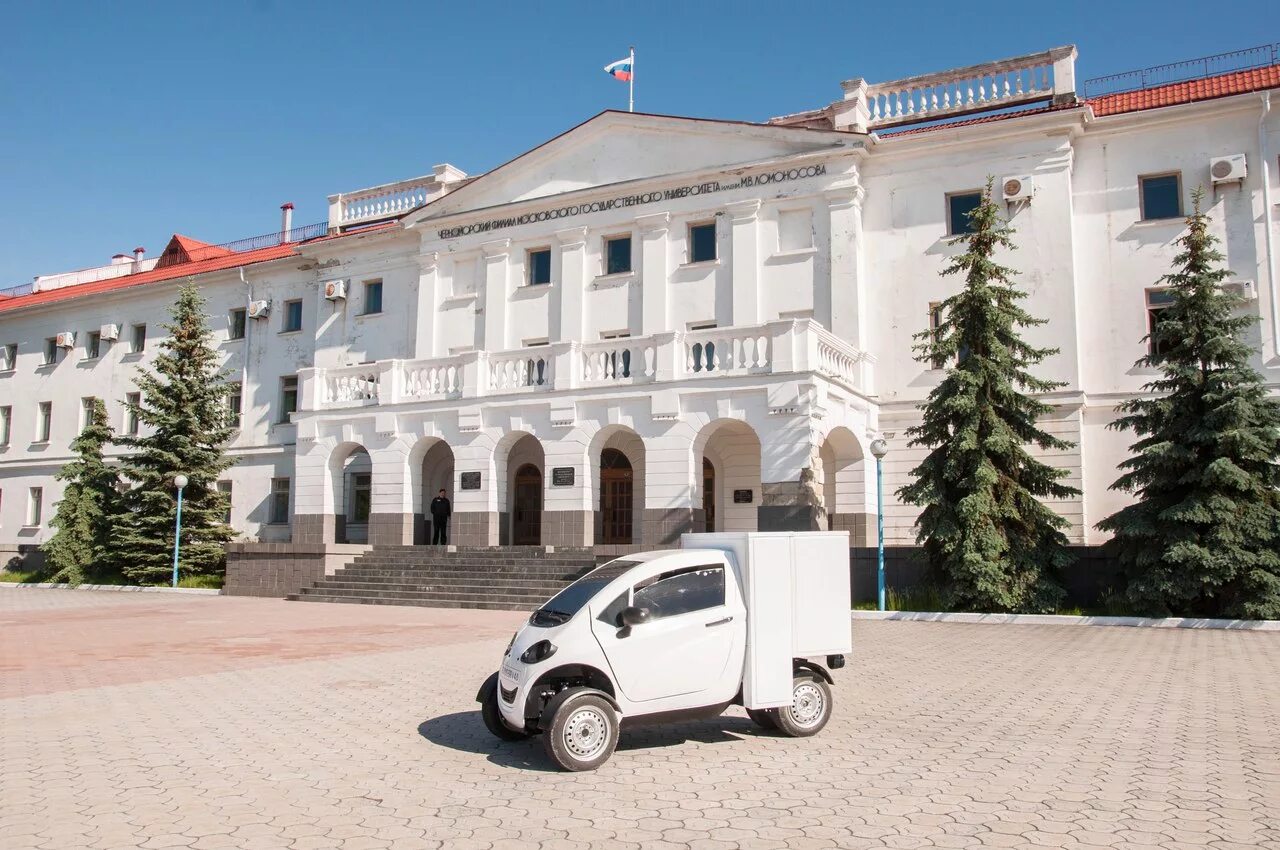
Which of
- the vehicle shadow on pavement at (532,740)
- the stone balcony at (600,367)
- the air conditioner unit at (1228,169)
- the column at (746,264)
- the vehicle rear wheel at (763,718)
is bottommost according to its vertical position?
the vehicle shadow on pavement at (532,740)

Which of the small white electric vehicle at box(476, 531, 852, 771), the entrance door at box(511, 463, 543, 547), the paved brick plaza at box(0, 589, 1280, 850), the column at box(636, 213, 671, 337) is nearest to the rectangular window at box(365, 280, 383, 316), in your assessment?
the entrance door at box(511, 463, 543, 547)

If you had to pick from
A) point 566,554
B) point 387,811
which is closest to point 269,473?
point 566,554

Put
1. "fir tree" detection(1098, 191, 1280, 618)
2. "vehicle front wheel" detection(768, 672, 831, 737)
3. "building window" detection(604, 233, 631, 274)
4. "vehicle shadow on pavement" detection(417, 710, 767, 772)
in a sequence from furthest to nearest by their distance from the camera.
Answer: "building window" detection(604, 233, 631, 274), "fir tree" detection(1098, 191, 1280, 618), "vehicle front wheel" detection(768, 672, 831, 737), "vehicle shadow on pavement" detection(417, 710, 767, 772)

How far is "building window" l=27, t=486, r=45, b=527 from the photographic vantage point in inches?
1480

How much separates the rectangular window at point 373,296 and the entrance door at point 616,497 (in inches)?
403

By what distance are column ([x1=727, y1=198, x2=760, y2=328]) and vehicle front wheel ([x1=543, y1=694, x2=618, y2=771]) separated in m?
17.9

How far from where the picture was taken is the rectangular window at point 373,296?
3081cm

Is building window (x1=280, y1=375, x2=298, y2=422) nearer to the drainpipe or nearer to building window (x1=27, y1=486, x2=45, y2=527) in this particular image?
building window (x1=27, y1=486, x2=45, y2=527)

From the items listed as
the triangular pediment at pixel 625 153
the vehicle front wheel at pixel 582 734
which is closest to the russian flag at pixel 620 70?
the triangular pediment at pixel 625 153

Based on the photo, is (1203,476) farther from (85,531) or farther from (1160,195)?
(85,531)

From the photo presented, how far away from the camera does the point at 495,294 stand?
27.7m

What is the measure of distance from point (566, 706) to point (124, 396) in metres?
35.0

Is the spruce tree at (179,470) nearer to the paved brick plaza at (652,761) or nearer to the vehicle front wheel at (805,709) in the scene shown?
the paved brick plaza at (652,761)

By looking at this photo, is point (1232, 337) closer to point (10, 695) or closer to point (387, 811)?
point (387, 811)
